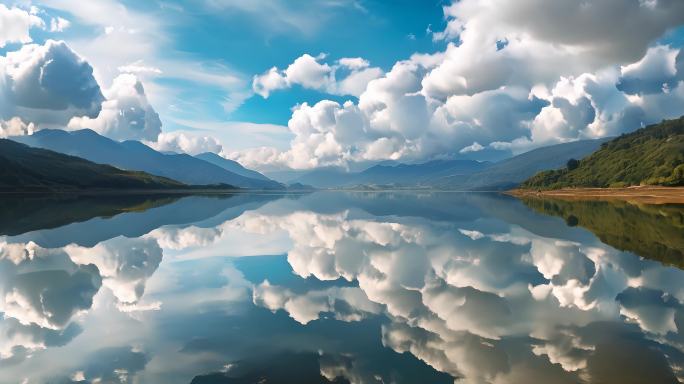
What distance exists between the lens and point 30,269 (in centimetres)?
3198

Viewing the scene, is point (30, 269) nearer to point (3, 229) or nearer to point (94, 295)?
point (94, 295)

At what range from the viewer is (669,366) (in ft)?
50.1

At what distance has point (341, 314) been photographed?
72.3 ft

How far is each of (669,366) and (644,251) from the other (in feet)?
109

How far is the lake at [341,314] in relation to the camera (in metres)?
15.3

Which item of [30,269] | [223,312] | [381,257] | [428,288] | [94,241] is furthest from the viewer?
[94,241]

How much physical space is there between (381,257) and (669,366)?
25.3 m

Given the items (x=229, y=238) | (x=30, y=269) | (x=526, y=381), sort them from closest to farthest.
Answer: (x=526, y=381)
(x=30, y=269)
(x=229, y=238)

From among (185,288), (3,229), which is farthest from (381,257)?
(3,229)

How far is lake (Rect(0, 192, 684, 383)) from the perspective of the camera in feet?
50.2

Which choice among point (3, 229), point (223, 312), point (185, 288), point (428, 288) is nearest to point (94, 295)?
point (185, 288)

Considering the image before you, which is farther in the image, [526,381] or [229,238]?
[229,238]

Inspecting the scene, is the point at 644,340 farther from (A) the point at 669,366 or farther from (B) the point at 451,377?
(B) the point at 451,377

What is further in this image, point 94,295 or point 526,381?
point 94,295
